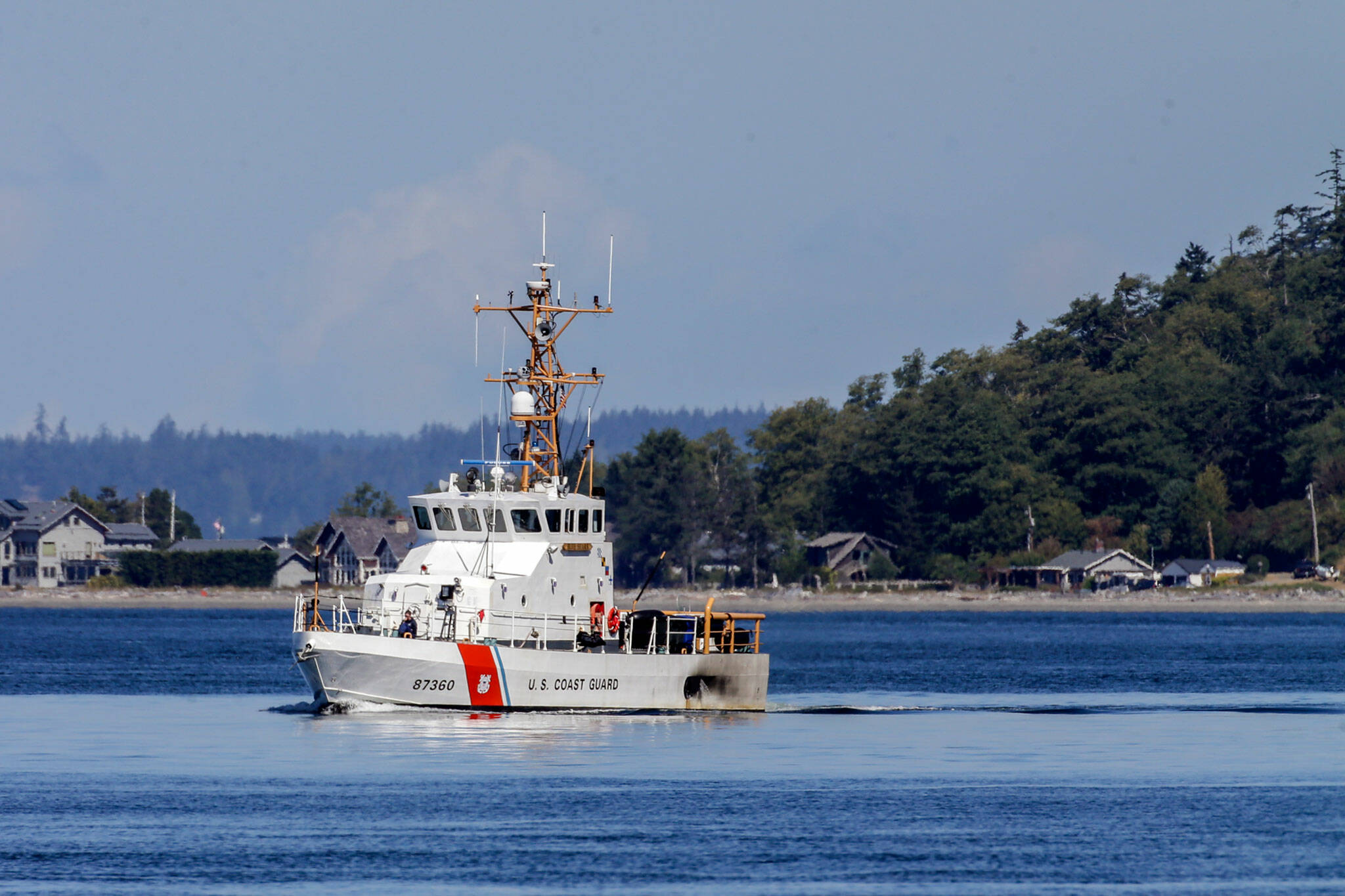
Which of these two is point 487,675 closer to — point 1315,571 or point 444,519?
point 444,519

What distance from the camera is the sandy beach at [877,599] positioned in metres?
156

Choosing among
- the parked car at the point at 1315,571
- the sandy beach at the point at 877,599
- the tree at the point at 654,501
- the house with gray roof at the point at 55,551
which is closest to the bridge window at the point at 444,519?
the sandy beach at the point at 877,599

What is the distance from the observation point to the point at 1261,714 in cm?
5456

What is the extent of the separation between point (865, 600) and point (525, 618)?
127946 millimetres

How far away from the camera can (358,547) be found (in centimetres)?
19162

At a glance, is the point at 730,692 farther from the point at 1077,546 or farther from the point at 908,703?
the point at 1077,546

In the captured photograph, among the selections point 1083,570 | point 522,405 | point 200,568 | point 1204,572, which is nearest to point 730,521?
point 1083,570

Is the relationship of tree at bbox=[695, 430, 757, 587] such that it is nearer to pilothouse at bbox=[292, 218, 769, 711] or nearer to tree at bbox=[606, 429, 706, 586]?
tree at bbox=[606, 429, 706, 586]

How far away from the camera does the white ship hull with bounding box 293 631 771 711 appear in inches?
1759

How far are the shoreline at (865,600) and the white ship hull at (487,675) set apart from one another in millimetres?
104397

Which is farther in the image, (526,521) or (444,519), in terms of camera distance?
(444,519)

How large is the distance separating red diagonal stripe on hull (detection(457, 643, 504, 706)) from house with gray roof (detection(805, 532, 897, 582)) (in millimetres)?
140083

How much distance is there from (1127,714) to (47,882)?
117 feet

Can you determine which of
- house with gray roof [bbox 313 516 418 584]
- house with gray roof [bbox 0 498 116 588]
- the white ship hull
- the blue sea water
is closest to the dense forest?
house with gray roof [bbox 313 516 418 584]
